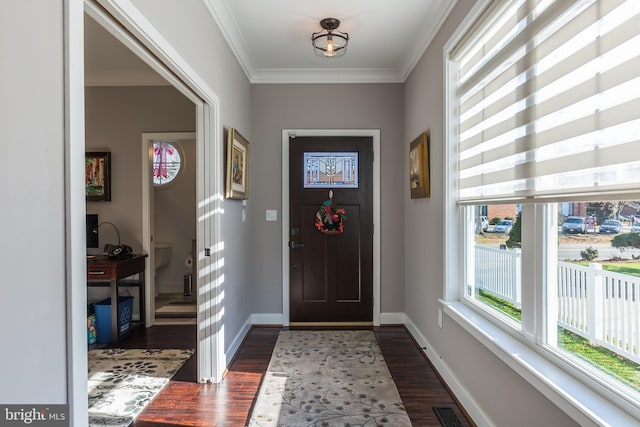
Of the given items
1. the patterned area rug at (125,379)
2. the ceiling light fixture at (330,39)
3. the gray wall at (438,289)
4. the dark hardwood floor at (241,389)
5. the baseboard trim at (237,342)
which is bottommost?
the dark hardwood floor at (241,389)

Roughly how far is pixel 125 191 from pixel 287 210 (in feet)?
5.71

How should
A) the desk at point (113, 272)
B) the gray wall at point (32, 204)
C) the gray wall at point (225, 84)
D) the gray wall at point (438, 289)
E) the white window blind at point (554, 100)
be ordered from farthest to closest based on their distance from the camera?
the desk at point (113, 272), the gray wall at point (225, 84), the gray wall at point (438, 289), the white window blind at point (554, 100), the gray wall at point (32, 204)

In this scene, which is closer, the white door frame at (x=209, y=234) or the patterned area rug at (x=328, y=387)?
the patterned area rug at (x=328, y=387)

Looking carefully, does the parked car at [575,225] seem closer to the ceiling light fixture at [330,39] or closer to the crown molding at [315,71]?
the crown molding at [315,71]

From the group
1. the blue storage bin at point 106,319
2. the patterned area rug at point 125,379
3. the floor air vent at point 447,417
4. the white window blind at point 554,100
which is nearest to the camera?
the white window blind at point 554,100

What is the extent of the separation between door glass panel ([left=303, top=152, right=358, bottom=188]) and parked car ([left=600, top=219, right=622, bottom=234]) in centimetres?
265

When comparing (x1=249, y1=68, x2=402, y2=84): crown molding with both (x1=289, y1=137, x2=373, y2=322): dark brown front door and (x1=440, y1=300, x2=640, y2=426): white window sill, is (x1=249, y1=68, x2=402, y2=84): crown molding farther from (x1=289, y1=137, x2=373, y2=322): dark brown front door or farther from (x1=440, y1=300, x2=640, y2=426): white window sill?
(x1=440, y1=300, x2=640, y2=426): white window sill

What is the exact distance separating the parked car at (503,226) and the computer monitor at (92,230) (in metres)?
3.63

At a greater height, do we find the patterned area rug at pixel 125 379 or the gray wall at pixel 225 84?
the gray wall at pixel 225 84

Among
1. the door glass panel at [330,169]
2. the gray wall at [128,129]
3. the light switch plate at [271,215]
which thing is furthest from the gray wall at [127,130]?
the door glass panel at [330,169]

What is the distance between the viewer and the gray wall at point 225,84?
5.92 feet

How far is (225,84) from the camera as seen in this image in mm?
2789

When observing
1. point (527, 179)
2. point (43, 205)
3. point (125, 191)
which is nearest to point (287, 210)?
point (125, 191)

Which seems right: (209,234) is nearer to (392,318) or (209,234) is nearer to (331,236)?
(331,236)
